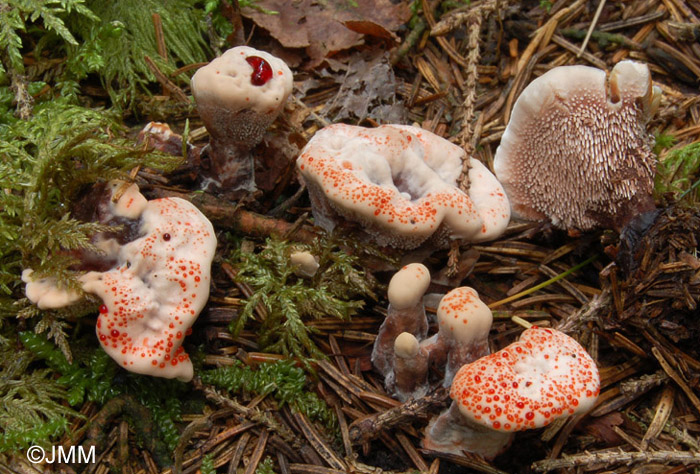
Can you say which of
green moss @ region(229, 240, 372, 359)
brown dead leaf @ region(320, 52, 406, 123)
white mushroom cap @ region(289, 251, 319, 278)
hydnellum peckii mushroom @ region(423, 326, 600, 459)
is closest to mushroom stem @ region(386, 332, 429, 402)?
hydnellum peckii mushroom @ region(423, 326, 600, 459)

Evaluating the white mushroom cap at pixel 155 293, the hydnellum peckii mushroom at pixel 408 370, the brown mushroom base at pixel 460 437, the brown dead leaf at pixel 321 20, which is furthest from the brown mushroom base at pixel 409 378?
the brown dead leaf at pixel 321 20

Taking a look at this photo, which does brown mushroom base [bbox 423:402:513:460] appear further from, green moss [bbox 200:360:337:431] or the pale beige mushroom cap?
the pale beige mushroom cap

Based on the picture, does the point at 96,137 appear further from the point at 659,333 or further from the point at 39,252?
the point at 659,333

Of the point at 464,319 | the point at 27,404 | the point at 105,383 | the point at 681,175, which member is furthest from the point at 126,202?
the point at 681,175

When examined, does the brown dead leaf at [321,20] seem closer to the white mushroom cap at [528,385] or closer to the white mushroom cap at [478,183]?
the white mushroom cap at [478,183]

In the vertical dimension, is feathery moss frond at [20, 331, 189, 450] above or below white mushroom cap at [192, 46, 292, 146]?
below

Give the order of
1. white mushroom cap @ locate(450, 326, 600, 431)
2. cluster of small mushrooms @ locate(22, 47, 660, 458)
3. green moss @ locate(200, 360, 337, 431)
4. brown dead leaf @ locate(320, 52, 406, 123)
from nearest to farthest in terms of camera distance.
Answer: white mushroom cap @ locate(450, 326, 600, 431) < cluster of small mushrooms @ locate(22, 47, 660, 458) < green moss @ locate(200, 360, 337, 431) < brown dead leaf @ locate(320, 52, 406, 123)

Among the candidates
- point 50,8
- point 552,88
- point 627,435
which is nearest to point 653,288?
point 627,435

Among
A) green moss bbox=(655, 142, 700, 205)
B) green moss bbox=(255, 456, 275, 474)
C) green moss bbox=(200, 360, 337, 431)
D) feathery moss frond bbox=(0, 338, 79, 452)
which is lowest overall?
feathery moss frond bbox=(0, 338, 79, 452)
